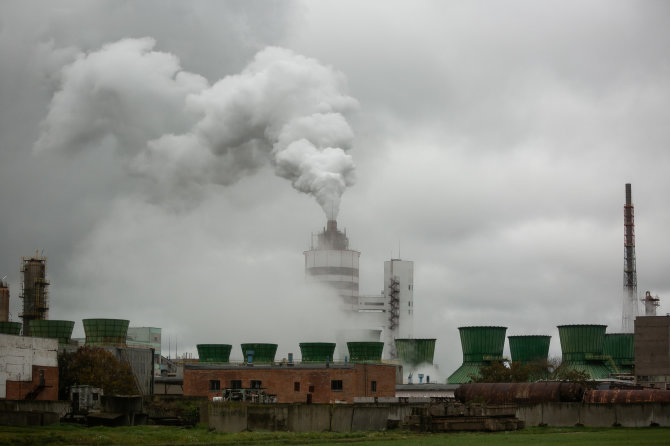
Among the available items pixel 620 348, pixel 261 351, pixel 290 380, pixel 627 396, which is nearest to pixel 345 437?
pixel 627 396

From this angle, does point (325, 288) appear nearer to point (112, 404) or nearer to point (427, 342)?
point (427, 342)

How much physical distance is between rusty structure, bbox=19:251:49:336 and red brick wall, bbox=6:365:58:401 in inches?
1180

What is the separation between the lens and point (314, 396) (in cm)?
7200

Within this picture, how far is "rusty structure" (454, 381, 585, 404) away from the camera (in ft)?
159

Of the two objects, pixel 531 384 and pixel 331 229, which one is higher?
pixel 331 229

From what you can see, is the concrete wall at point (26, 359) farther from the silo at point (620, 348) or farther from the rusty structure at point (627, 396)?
the silo at point (620, 348)

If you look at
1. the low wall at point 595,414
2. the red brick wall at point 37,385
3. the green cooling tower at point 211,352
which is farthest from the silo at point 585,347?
the low wall at point 595,414

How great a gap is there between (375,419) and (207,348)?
33.2 meters

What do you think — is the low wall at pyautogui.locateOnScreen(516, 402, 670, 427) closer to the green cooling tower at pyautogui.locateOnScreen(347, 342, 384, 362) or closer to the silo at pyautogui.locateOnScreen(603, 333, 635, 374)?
the green cooling tower at pyautogui.locateOnScreen(347, 342, 384, 362)

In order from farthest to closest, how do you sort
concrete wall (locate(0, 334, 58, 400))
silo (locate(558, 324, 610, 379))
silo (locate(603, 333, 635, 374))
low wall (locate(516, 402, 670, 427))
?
silo (locate(603, 333, 635, 374)), silo (locate(558, 324, 610, 379)), concrete wall (locate(0, 334, 58, 400)), low wall (locate(516, 402, 670, 427))

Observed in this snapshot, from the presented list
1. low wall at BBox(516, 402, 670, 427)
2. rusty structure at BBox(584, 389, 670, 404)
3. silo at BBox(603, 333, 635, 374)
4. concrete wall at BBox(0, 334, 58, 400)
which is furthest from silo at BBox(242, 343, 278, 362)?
silo at BBox(603, 333, 635, 374)

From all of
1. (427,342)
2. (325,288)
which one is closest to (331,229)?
(325,288)

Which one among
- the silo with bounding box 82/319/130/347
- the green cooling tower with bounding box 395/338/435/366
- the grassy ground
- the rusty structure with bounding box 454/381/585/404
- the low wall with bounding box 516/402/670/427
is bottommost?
the grassy ground

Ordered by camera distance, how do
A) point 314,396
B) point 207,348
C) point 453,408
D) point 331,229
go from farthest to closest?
point 331,229 → point 207,348 → point 314,396 → point 453,408
